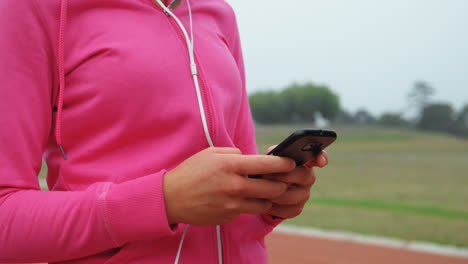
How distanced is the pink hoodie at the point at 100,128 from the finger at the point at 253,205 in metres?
0.12

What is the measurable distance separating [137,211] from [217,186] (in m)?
0.12

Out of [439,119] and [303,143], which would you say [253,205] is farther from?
[439,119]

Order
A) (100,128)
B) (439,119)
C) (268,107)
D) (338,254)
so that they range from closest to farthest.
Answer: (100,128) < (338,254) < (439,119) < (268,107)

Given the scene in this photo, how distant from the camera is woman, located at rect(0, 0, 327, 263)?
2.00 ft

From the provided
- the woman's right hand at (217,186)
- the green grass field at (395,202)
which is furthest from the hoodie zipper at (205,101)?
the green grass field at (395,202)

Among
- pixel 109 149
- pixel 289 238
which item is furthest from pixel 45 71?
pixel 289 238

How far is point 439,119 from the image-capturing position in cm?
3006

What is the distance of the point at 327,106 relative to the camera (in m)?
43.2

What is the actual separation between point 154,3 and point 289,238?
3.99 meters

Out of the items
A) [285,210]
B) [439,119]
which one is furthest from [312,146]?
[439,119]

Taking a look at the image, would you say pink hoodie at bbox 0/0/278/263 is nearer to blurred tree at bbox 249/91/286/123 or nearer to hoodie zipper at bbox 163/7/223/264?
hoodie zipper at bbox 163/7/223/264

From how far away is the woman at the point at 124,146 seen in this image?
2.00 ft

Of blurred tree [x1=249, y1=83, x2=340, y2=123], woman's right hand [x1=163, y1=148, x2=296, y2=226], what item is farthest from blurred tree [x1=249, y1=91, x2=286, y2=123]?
woman's right hand [x1=163, y1=148, x2=296, y2=226]

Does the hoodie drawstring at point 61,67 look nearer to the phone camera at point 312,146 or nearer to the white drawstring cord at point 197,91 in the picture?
the white drawstring cord at point 197,91
